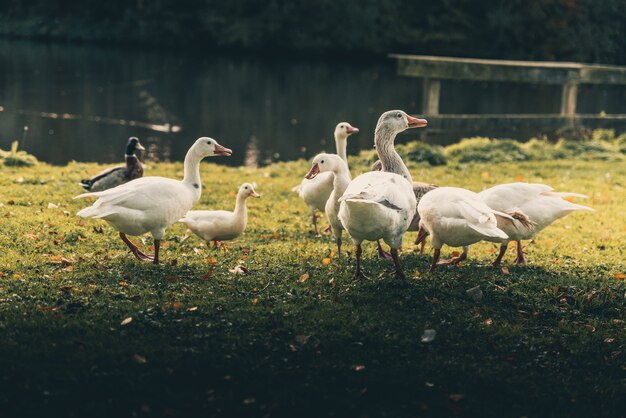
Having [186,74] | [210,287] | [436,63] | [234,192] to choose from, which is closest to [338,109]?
[186,74]

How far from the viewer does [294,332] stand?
7.04 m

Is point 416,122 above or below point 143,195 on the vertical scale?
above

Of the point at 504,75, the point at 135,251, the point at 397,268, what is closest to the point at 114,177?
the point at 135,251

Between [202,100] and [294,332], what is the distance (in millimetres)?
28463

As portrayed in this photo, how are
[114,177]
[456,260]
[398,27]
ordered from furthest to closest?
1. [398,27]
2. [114,177]
3. [456,260]

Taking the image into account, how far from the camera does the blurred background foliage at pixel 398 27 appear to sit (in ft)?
164

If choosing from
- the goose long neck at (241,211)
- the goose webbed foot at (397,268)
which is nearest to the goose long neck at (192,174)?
the goose long neck at (241,211)

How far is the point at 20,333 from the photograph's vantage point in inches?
264

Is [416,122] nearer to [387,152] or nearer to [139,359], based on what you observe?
[387,152]

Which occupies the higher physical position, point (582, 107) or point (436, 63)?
point (436, 63)

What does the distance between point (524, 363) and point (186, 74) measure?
36.5 metres

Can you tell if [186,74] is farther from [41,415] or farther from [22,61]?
[41,415]

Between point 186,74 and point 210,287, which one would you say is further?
point 186,74

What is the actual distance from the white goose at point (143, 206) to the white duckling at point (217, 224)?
22.6 inches
